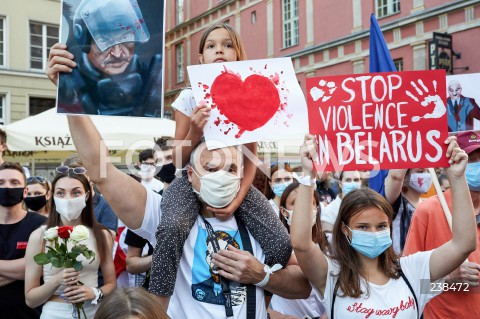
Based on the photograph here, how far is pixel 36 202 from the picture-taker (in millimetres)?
5082

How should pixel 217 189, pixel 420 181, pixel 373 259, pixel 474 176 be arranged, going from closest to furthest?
pixel 217 189, pixel 373 259, pixel 474 176, pixel 420 181

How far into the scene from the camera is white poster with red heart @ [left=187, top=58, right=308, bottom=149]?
2.53 m

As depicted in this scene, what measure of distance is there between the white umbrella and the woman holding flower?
491 centimetres

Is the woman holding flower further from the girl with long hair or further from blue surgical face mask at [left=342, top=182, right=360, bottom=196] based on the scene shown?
blue surgical face mask at [left=342, top=182, right=360, bottom=196]

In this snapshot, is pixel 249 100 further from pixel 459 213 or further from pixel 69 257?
pixel 69 257

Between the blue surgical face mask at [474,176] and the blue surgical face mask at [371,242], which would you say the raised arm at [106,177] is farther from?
the blue surgical face mask at [474,176]

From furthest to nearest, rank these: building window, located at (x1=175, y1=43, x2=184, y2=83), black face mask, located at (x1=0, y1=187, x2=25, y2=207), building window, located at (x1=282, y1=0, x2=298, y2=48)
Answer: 1. building window, located at (x1=175, y1=43, x2=184, y2=83)
2. building window, located at (x1=282, y1=0, x2=298, y2=48)
3. black face mask, located at (x1=0, y1=187, x2=25, y2=207)

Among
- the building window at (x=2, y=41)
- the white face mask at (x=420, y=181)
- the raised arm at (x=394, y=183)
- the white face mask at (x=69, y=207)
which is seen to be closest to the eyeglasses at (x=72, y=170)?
the white face mask at (x=69, y=207)

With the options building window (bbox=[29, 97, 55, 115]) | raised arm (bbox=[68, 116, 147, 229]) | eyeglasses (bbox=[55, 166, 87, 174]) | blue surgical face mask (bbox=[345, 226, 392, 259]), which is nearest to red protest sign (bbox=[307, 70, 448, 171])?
blue surgical face mask (bbox=[345, 226, 392, 259])

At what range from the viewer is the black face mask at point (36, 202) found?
199 inches

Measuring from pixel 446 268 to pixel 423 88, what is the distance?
3.02 feet

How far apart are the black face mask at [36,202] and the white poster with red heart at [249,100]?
3174 mm

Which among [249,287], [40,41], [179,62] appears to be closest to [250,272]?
[249,287]

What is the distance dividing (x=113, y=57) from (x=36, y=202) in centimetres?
320
